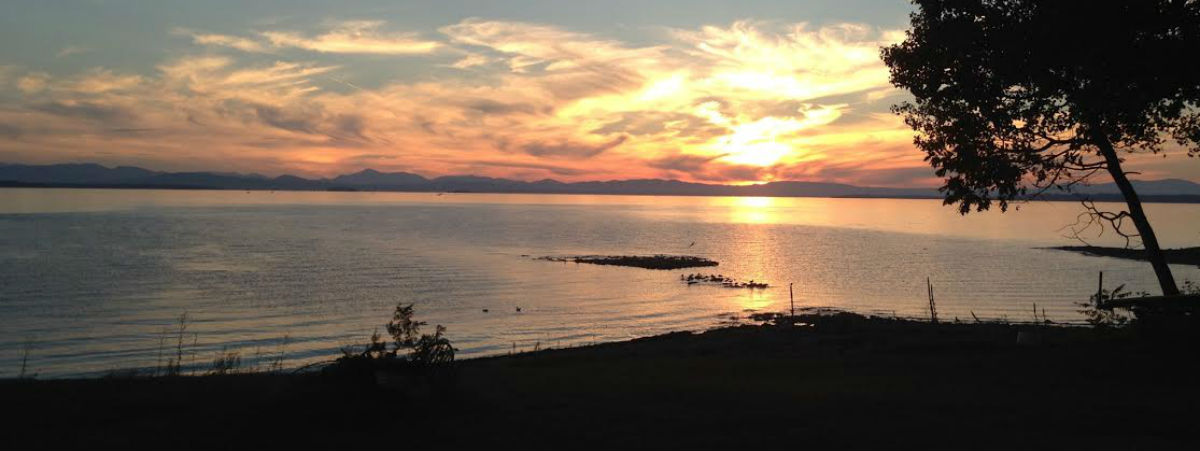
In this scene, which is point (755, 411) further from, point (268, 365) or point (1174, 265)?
point (1174, 265)

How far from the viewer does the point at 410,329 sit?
561 inches

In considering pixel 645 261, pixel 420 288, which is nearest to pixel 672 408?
pixel 420 288

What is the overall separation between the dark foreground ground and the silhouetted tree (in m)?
5.31

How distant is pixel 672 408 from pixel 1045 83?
501 inches

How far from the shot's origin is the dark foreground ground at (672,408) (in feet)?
35.5

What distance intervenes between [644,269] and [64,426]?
64.3m

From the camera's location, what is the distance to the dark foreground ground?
35.5ft

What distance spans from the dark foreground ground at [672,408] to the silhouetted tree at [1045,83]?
531 centimetres

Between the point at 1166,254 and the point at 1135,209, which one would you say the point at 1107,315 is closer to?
the point at 1135,209

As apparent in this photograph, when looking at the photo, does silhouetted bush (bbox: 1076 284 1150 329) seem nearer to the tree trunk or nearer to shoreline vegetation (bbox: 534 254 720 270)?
the tree trunk

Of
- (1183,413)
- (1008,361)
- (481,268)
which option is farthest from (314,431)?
(481,268)

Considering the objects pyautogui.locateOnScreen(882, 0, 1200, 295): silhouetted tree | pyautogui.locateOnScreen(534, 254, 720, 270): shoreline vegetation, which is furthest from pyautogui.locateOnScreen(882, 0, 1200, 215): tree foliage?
pyautogui.locateOnScreen(534, 254, 720, 270): shoreline vegetation

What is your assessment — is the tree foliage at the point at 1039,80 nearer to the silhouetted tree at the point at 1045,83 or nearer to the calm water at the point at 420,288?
the silhouetted tree at the point at 1045,83

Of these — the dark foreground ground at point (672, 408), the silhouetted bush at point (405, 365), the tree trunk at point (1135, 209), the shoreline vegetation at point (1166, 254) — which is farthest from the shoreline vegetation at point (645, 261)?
the silhouetted bush at point (405, 365)
